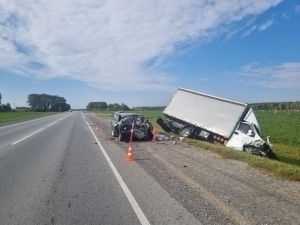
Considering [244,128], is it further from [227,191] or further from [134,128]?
[227,191]

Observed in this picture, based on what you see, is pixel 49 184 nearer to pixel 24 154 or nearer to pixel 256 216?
pixel 256 216

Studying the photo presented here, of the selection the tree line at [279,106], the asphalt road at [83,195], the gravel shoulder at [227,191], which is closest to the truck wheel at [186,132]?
the gravel shoulder at [227,191]

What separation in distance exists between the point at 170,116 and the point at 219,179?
15.0m

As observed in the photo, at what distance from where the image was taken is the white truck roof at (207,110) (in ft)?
56.3

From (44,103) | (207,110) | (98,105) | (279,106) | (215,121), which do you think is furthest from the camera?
(98,105)

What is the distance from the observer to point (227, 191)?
5949mm

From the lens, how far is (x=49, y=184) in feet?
20.8

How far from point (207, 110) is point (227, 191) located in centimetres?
1339

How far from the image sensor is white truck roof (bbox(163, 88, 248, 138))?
17.2 metres

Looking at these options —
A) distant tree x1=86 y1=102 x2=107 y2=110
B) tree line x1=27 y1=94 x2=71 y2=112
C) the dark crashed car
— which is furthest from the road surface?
distant tree x1=86 y1=102 x2=107 y2=110

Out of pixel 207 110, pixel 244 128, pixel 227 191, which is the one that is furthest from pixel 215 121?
pixel 227 191

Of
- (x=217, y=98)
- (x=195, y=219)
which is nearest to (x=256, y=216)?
(x=195, y=219)

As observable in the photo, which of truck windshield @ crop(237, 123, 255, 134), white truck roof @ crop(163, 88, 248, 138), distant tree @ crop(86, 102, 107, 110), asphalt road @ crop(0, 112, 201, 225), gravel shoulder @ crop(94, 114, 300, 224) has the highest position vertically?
distant tree @ crop(86, 102, 107, 110)

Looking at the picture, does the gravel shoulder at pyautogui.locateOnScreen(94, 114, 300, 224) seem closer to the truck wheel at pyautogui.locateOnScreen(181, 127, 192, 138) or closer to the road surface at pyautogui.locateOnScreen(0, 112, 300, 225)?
the road surface at pyautogui.locateOnScreen(0, 112, 300, 225)
